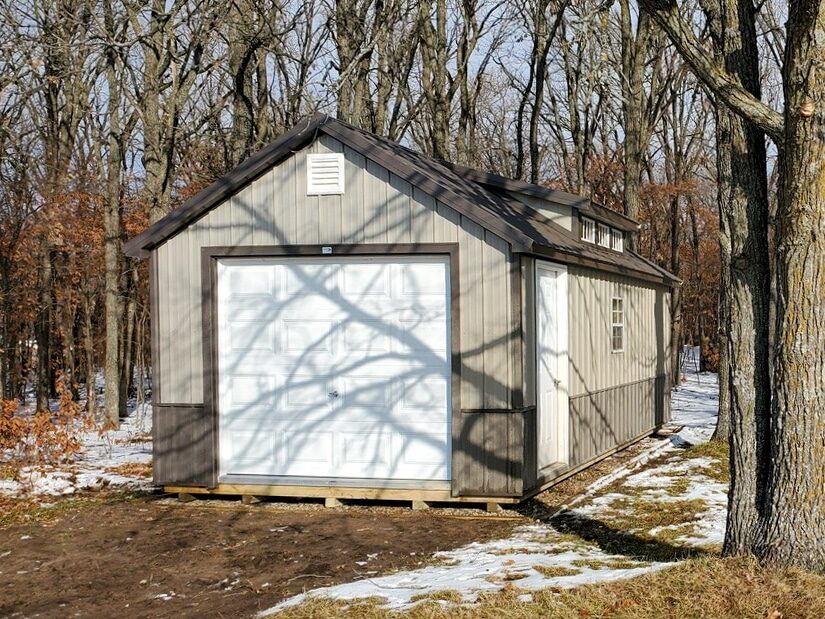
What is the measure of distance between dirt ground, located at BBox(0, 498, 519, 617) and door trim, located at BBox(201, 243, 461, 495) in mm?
856

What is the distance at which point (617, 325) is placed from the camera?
13.7m

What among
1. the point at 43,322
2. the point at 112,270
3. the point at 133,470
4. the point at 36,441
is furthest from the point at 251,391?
the point at 43,322

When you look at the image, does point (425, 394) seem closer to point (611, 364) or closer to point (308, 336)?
point (308, 336)

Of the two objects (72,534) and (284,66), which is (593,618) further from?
(284,66)

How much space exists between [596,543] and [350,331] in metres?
3.68

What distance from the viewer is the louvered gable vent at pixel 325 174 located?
10127mm

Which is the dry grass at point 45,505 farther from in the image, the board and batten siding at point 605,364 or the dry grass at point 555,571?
the dry grass at point 555,571

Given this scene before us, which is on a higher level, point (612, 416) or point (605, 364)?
point (605, 364)

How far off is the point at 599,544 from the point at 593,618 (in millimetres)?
2595

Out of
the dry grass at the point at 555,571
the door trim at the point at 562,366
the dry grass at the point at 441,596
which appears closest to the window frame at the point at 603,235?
the door trim at the point at 562,366

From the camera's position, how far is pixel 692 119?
31328mm

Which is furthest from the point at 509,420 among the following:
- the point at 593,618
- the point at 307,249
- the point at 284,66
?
the point at 284,66

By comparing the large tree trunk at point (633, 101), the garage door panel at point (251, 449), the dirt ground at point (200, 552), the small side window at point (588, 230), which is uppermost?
the large tree trunk at point (633, 101)

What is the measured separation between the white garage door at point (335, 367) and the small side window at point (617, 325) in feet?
14.6
